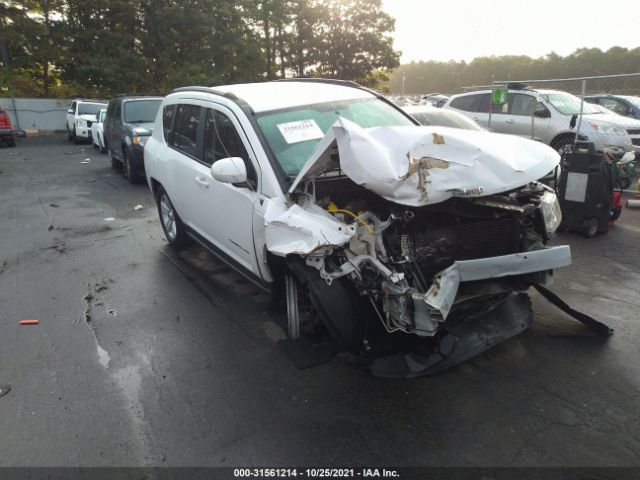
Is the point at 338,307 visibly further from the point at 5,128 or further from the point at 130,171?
the point at 5,128

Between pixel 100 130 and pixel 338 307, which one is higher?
pixel 100 130

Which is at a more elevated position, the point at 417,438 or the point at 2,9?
the point at 2,9

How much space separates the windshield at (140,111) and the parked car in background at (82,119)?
30.0ft

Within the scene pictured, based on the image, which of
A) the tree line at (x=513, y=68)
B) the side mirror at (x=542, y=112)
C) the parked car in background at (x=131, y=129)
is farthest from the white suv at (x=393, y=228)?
the tree line at (x=513, y=68)

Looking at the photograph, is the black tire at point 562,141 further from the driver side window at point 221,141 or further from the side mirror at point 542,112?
the driver side window at point 221,141

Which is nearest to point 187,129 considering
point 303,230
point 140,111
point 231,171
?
point 231,171

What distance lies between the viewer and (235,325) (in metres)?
4.23

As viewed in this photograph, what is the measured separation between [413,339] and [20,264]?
503cm

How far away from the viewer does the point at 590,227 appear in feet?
20.8

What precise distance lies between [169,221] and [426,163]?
13.6 ft

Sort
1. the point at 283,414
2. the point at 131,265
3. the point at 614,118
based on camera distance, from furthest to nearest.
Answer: the point at 614,118
the point at 131,265
the point at 283,414

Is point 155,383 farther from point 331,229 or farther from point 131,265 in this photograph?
point 131,265

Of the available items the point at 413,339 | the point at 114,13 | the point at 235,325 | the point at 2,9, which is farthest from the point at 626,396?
the point at 2,9

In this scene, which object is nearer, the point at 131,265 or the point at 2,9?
the point at 131,265
